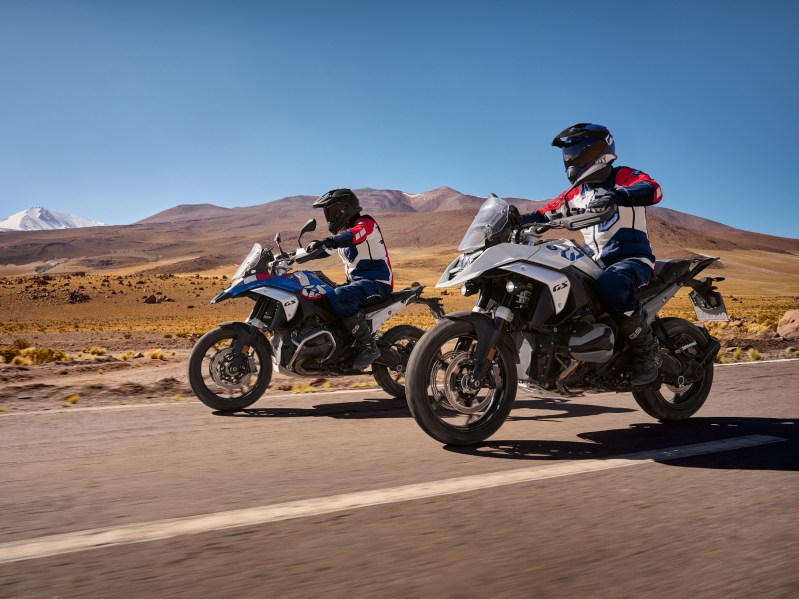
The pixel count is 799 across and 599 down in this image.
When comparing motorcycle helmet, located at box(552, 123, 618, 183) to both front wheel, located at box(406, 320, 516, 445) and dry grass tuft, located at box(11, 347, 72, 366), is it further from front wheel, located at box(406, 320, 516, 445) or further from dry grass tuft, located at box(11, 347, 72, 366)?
dry grass tuft, located at box(11, 347, 72, 366)

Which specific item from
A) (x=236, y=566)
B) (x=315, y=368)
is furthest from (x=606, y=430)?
(x=236, y=566)

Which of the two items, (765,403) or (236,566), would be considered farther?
(765,403)

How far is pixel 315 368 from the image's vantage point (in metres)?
7.18

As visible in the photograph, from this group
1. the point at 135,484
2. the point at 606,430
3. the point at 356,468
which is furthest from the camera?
the point at 606,430

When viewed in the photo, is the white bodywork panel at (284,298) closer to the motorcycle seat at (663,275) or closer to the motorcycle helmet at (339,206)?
the motorcycle helmet at (339,206)

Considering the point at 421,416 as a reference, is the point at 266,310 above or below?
above

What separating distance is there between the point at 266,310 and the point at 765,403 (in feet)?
16.6

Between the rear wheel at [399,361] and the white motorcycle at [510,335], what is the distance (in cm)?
225

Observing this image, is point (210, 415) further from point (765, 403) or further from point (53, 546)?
point (765, 403)

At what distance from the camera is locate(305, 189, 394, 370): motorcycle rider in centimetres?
740

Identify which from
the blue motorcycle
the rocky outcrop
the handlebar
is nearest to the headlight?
the handlebar

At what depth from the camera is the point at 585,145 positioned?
5516 millimetres

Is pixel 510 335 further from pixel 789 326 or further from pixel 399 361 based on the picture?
pixel 789 326

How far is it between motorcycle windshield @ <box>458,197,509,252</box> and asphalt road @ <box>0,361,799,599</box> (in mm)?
1403
